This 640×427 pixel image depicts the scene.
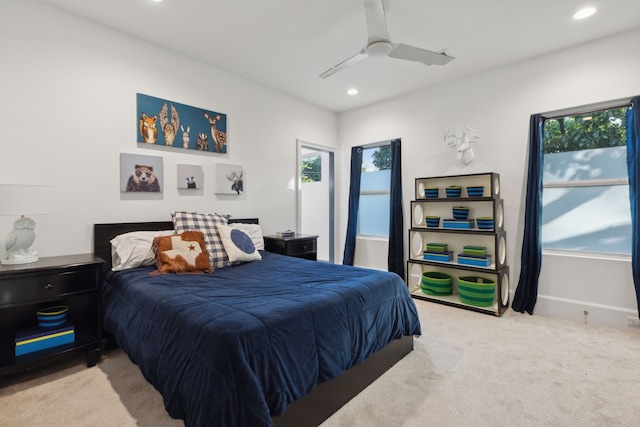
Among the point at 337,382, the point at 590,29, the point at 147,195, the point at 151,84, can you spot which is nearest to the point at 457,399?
the point at 337,382

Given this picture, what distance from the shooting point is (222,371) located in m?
Answer: 1.23

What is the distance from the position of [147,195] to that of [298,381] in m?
2.42

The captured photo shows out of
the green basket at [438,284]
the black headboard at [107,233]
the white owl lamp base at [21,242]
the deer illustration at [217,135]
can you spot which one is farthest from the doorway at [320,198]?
the white owl lamp base at [21,242]

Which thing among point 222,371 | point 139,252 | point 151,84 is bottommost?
point 222,371

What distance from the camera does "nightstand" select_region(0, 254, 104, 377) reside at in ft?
6.41

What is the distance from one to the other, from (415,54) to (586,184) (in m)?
2.31

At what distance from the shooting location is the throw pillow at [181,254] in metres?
2.41

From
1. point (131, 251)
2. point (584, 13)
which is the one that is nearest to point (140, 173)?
point (131, 251)

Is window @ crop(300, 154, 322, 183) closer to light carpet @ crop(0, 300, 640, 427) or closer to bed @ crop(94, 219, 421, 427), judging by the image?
bed @ crop(94, 219, 421, 427)

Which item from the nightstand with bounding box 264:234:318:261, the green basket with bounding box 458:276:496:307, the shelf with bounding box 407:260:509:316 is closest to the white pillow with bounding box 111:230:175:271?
the nightstand with bounding box 264:234:318:261

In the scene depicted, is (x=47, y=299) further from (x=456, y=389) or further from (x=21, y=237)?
(x=456, y=389)

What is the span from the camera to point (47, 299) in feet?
6.77

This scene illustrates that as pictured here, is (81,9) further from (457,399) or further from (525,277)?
(525,277)

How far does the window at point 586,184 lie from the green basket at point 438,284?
1096 mm
